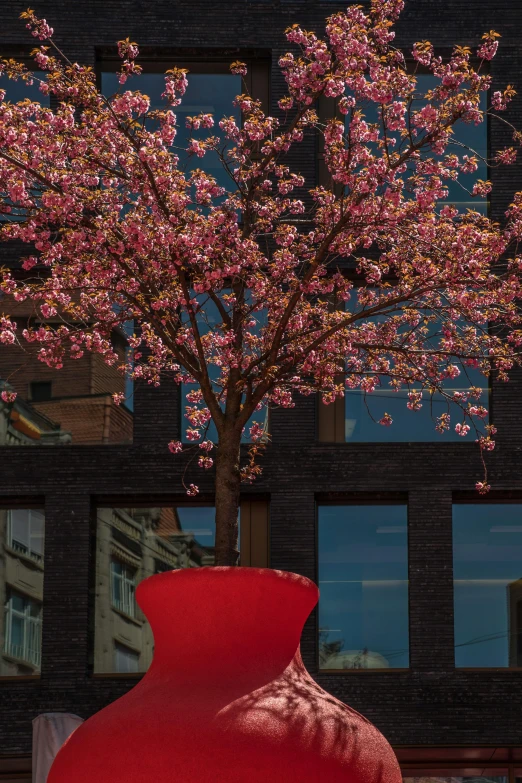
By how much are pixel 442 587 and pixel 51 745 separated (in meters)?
6.85

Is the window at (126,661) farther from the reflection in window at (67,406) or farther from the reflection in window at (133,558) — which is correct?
the reflection in window at (67,406)

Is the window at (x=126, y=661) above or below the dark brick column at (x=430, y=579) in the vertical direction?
below

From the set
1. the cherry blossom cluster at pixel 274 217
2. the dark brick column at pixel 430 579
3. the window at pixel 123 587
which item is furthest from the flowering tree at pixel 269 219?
the window at pixel 123 587

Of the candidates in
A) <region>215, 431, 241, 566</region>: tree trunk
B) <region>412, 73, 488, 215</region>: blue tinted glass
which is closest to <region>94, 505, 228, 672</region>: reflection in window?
<region>412, 73, 488, 215</region>: blue tinted glass

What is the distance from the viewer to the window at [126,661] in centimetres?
1756

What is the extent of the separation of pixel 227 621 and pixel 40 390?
1359 cm

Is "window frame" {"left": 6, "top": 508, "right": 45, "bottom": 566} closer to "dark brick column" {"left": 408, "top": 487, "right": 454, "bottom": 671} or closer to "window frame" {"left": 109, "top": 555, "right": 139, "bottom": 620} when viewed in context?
"window frame" {"left": 109, "top": 555, "right": 139, "bottom": 620}

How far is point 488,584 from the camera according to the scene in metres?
17.9

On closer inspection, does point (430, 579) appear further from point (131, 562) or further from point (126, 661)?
point (126, 661)

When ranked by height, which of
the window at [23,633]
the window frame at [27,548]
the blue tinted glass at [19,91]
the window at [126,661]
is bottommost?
the window at [126,661]

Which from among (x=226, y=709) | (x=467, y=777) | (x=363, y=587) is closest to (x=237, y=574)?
(x=226, y=709)

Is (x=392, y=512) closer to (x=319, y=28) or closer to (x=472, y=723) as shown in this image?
(x=472, y=723)

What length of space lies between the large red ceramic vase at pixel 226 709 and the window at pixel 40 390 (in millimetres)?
13152

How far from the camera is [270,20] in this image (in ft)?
63.6
